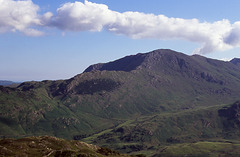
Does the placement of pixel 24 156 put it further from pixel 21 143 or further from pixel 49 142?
pixel 49 142

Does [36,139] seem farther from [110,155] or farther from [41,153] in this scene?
[110,155]

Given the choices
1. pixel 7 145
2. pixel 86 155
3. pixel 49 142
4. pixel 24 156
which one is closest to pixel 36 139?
pixel 49 142

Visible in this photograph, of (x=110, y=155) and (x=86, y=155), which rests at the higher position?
(x=86, y=155)

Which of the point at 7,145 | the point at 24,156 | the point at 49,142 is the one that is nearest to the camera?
the point at 24,156

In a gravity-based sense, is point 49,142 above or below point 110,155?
above

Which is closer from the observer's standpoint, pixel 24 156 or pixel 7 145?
pixel 24 156

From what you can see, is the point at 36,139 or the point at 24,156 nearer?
the point at 24,156

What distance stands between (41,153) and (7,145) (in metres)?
27.4

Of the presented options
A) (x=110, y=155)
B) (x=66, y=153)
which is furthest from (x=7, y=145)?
(x=110, y=155)

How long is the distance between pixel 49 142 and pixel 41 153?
1266 inches

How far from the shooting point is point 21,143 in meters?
173

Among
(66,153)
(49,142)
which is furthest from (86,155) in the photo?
(49,142)

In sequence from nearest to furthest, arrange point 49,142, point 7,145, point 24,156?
point 24,156 < point 7,145 < point 49,142

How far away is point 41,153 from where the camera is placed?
157 m
